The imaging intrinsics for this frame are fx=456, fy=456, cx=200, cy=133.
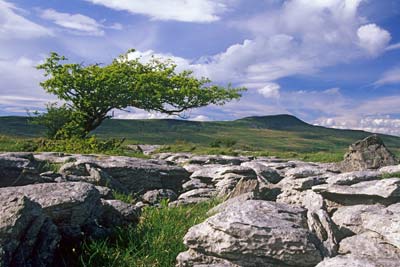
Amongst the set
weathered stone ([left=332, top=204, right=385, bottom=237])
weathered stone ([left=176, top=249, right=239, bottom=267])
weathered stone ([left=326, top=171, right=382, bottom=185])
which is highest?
weathered stone ([left=326, top=171, right=382, bottom=185])

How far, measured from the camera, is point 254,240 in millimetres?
8469

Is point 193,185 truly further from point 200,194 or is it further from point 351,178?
point 351,178

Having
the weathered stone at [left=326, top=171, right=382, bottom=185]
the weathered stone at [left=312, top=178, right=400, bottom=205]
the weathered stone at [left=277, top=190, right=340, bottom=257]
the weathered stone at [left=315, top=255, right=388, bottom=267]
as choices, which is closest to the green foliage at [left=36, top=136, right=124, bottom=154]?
the weathered stone at [left=326, top=171, right=382, bottom=185]

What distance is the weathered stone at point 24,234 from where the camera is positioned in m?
7.73

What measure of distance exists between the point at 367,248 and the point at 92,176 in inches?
399

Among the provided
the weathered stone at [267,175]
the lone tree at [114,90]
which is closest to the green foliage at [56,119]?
the lone tree at [114,90]

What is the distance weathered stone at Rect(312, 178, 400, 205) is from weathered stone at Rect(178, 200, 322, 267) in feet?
20.1

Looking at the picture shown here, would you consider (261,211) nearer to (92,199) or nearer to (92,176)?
(92,199)

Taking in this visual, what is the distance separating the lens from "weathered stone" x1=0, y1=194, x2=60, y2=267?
304 inches

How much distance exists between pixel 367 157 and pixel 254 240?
65.8ft

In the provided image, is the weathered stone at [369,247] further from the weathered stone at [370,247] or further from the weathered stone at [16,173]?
the weathered stone at [16,173]

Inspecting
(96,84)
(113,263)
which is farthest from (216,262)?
(96,84)

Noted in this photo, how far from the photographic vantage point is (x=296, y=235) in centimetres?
849

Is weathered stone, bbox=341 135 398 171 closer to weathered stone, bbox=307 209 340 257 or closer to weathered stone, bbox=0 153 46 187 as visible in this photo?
weathered stone, bbox=307 209 340 257
